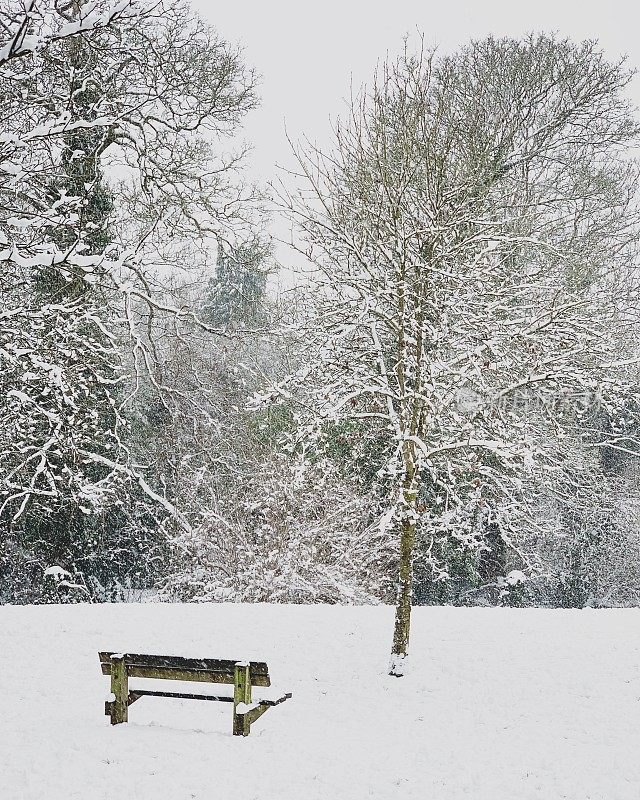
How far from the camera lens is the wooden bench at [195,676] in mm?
6504

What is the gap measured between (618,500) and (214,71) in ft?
40.8

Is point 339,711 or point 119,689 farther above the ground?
point 119,689

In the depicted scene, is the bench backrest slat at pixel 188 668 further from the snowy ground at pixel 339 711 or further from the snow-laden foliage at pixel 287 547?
the snow-laden foliage at pixel 287 547

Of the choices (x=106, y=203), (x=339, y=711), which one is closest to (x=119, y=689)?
(x=339, y=711)

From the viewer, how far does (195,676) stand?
6648 mm

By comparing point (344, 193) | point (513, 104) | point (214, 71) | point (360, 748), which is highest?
point (513, 104)

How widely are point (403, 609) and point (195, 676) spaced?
3575 mm

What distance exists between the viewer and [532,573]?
16516mm

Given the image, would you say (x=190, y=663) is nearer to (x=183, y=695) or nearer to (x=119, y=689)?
(x=183, y=695)

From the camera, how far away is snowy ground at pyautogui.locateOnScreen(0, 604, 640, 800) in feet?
19.3

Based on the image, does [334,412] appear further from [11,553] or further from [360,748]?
[11,553]

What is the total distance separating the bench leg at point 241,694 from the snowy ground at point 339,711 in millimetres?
115

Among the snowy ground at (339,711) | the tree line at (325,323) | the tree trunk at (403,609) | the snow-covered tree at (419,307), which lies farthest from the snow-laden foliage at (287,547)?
the tree trunk at (403,609)

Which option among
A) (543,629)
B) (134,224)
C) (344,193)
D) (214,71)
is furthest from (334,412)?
(134,224)
